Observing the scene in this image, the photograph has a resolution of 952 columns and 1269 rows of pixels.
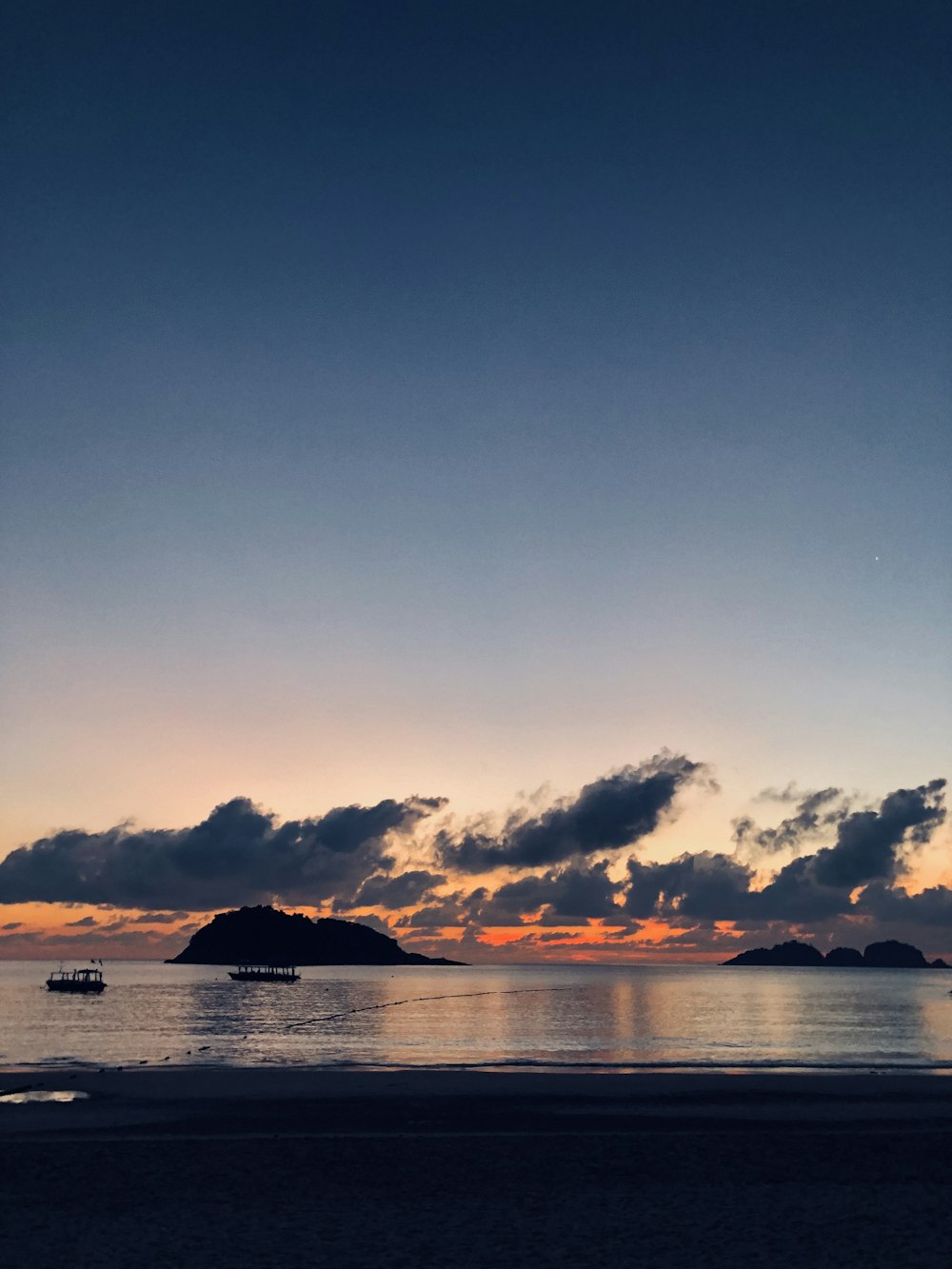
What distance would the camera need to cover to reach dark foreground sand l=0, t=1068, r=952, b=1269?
18297mm

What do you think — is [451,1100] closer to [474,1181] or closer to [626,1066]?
[474,1181]

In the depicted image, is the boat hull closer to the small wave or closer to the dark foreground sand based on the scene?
the small wave

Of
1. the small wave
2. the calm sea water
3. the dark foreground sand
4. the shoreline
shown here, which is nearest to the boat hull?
the calm sea water

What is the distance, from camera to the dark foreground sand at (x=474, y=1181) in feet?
60.0

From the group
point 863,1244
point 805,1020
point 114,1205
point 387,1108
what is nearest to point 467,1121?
point 387,1108

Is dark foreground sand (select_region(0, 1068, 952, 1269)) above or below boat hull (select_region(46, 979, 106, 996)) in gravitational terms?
above

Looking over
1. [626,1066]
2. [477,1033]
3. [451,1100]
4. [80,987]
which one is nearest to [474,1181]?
[451,1100]

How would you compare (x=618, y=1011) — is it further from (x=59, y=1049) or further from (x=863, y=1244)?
(x=863, y=1244)

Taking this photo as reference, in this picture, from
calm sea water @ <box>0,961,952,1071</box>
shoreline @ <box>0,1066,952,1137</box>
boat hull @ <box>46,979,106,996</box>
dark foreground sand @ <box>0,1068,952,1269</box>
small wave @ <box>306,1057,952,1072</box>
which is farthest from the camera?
boat hull @ <box>46,979,106,996</box>

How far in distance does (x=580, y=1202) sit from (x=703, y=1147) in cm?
793

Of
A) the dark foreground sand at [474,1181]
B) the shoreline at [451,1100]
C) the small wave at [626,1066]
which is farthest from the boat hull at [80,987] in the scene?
the dark foreground sand at [474,1181]

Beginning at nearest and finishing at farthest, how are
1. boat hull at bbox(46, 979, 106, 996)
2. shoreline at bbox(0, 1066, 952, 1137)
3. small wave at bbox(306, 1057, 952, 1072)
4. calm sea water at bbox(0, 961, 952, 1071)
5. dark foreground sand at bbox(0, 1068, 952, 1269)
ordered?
dark foreground sand at bbox(0, 1068, 952, 1269) < shoreline at bbox(0, 1066, 952, 1137) < small wave at bbox(306, 1057, 952, 1072) < calm sea water at bbox(0, 961, 952, 1071) < boat hull at bbox(46, 979, 106, 996)

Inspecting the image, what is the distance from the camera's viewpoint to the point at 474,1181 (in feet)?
78.6

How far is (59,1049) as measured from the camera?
72.8 meters
